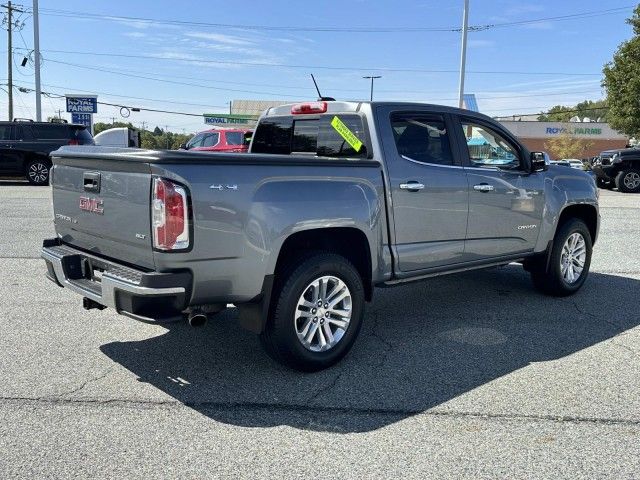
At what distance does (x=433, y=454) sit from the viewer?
3.08 meters

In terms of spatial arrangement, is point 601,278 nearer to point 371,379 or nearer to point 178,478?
point 371,379

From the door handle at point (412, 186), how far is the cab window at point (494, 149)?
1.10 m

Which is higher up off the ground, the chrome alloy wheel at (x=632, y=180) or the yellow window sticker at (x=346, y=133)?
the yellow window sticker at (x=346, y=133)

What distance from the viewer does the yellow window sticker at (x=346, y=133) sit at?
15.1 ft

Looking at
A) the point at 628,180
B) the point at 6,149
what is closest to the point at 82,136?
the point at 6,149

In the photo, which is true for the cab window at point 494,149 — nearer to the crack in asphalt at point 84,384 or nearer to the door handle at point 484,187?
the door handle at point 484,187

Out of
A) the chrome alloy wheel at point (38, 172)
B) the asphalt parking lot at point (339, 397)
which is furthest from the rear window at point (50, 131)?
the asphalt parking lot at point (339, 397)

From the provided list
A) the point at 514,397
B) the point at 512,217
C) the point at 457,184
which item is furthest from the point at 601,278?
the point at 514,397

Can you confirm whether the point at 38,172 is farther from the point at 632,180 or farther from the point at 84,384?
the point at 632,180

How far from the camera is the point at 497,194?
211 inches

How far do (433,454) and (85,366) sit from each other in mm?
2547

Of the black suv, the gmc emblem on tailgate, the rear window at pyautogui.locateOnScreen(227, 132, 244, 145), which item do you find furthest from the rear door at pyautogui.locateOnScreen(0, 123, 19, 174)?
the gmc emblem on tailgate

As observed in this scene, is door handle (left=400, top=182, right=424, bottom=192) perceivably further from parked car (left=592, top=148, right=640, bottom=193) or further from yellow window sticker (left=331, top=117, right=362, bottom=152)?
parked car (left=592, top=148, right=640, bottom=193)

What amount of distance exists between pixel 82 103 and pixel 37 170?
37.5 feet
